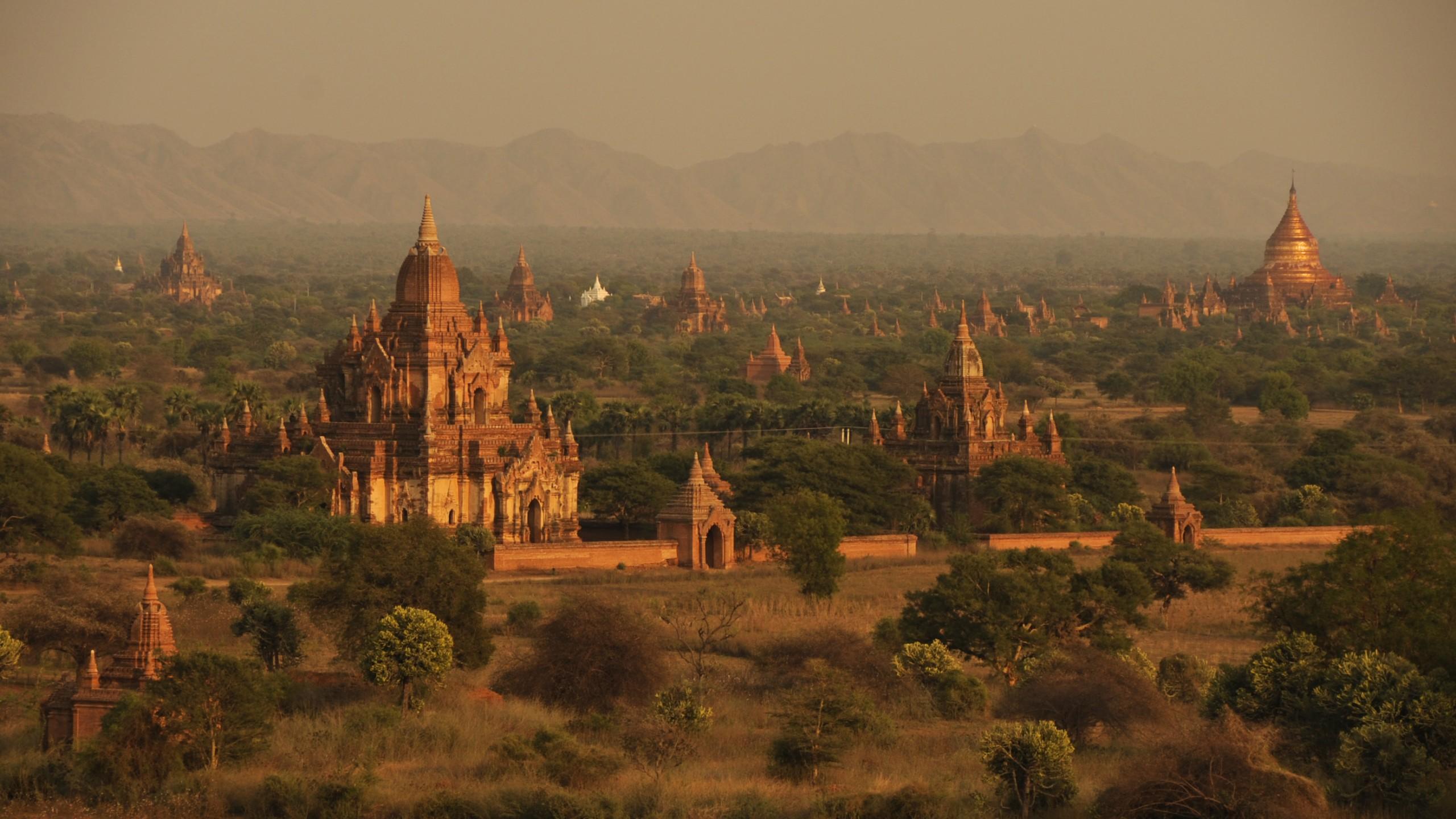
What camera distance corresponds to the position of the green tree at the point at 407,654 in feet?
120

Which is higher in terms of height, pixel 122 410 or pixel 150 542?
pixel 122 410

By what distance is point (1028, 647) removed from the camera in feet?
135

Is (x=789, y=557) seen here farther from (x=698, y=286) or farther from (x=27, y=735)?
(x=698, y=286)

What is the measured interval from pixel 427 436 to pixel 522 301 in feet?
376

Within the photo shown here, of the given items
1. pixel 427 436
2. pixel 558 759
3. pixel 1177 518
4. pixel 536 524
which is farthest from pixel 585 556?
pixel 558 759

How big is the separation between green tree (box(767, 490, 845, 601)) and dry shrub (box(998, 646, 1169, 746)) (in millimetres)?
13044

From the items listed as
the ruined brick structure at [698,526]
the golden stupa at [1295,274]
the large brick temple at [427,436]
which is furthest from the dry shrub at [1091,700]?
the golden stupa at [1295,274]

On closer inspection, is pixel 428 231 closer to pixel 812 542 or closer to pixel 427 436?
pixel 427 436

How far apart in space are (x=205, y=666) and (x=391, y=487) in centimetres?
2231

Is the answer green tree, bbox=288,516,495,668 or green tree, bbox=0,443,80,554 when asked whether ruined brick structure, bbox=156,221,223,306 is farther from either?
green tree, bbox=288,516,495,668

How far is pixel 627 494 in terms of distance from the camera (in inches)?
2295

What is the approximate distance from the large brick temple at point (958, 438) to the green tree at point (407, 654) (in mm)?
26398

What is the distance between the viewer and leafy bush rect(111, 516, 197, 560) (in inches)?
2009

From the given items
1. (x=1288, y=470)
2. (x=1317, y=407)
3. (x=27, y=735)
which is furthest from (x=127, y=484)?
(x=1317, y=407)
